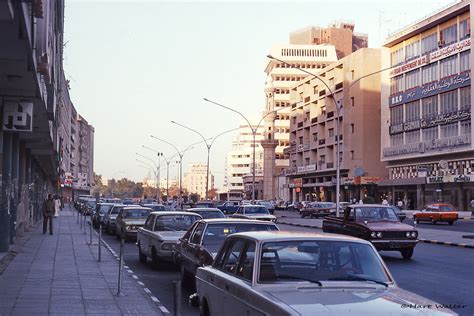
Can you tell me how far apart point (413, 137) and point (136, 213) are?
5554 centimetres

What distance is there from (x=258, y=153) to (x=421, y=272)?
14745 centimetres

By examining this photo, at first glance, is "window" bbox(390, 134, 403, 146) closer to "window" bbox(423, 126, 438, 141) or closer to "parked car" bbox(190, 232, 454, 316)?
"window" bbox(423, 126, 438, 141)

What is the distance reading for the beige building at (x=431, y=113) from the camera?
67125 mm

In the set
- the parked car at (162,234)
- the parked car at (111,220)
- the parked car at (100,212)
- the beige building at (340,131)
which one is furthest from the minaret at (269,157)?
the parked car at (162,234)

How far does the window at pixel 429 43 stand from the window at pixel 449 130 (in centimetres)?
902

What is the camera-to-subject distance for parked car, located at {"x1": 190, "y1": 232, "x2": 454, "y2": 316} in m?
5.57

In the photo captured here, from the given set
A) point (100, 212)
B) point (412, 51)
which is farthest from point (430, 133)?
point (100, 212)

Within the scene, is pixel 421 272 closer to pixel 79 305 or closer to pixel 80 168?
pixel 79 305

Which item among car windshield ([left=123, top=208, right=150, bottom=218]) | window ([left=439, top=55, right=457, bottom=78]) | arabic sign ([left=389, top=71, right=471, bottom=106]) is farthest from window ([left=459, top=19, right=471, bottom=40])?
car windshield ([left=123, top=208, right=150, bottom=218])

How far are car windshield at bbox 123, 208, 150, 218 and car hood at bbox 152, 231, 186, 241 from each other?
10430mm

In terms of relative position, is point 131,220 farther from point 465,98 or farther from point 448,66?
point 448,66

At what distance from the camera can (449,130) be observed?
69.5 m

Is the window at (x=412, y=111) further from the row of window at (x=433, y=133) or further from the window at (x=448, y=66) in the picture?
the window at (x=448, y=66)

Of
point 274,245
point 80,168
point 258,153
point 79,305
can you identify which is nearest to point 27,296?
point 79,305
